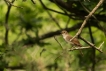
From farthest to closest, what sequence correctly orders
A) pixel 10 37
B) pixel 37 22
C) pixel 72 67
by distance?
pixel 10 37 < pixel 37 22 < pixel 72 67

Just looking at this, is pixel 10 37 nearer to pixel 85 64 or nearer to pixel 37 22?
pixel 37 22

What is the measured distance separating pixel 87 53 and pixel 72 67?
0.61 ft

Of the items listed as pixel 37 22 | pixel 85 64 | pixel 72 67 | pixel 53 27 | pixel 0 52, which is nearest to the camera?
pixel 0 52

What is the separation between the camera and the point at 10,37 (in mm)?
3084

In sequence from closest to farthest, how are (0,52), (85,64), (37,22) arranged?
(0,52) → (85,64) → (37,22)

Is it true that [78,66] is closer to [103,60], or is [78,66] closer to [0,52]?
[103,60]

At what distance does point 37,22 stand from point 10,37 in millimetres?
484

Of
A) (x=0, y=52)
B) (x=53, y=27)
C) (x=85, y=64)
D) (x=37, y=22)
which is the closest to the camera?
(x=0, y=52)

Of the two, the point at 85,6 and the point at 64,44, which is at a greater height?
the point at 85,6

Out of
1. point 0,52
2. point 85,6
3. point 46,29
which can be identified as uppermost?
point 85,6

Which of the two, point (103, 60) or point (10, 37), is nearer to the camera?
point (103, 60)

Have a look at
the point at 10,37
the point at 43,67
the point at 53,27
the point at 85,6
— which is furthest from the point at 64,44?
the point at 53,27

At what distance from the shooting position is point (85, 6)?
2.00 meters

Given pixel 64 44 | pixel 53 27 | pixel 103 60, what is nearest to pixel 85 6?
pixel 64 44
